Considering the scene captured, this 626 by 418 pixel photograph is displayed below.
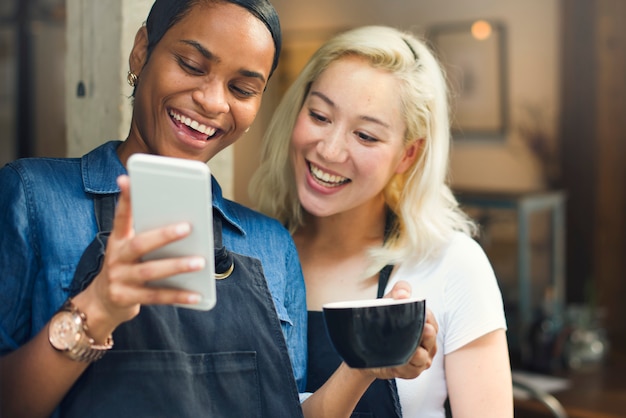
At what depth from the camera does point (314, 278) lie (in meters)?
1.60

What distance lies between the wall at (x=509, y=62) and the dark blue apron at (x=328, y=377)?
327 cm

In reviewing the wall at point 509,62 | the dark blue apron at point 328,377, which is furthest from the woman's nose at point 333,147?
the wall at point 509,62

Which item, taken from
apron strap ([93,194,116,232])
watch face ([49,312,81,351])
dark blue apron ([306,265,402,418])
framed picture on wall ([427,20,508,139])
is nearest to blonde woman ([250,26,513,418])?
dark blue apron ([306,265,402,418])

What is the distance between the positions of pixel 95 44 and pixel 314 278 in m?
0.60

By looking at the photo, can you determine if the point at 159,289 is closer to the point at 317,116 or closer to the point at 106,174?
the point at 106,174

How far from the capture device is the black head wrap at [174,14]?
46.5 inches

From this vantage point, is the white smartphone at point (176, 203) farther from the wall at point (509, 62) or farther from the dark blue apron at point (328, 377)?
the wall at point (509, 62)

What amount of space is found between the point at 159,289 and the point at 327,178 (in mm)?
681

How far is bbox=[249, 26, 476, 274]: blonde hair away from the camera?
5.18 feet

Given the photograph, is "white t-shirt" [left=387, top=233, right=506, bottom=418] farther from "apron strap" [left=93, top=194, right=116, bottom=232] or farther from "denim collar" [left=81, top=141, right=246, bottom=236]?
"apron strap" [left=93, top=194, right=116, bottom=232]

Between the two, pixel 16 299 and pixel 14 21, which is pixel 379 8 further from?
pixel 16 299

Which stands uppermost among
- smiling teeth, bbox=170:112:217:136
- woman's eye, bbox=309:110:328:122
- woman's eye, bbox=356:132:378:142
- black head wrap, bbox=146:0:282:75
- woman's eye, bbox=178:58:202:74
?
black head wrap, bbox=146:0:282:75

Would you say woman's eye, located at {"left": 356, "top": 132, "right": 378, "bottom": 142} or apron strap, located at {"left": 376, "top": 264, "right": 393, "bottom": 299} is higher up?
woman's eye, located at {"left": 356, "top": 132, "right": 378, "bottom": 142}

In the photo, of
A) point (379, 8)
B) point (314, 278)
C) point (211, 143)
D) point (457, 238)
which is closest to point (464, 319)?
point (457, 238)
